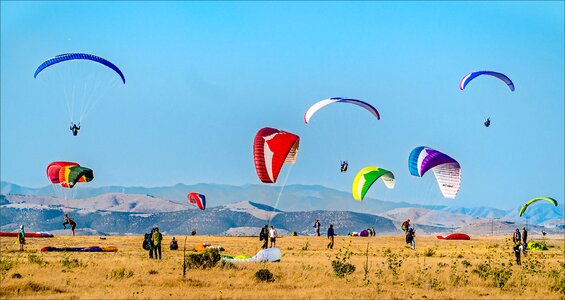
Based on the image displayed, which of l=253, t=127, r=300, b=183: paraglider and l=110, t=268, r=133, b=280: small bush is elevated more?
l=253, t=127, r=300, b=183: paraglider

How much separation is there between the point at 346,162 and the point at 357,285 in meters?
27.9

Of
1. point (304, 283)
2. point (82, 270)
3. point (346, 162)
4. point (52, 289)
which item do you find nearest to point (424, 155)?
point (346, 162)

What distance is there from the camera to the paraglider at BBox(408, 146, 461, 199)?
42406 mm

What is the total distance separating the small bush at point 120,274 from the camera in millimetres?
30547

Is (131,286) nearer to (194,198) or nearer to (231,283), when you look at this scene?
(231,283)

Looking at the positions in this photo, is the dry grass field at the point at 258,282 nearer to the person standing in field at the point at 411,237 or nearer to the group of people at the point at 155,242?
the group of people at the point at 155,242

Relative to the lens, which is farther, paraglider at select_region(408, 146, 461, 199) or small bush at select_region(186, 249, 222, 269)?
paraglider at select_region(408, 146, 461, 199)

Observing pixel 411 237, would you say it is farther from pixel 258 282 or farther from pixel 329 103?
pixel 258 282

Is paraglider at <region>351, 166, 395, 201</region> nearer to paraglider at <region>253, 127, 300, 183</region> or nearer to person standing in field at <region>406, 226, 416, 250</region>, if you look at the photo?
person standing in field at <region>406, 226, 416, 250</region>

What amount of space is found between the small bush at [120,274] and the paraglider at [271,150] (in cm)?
1295

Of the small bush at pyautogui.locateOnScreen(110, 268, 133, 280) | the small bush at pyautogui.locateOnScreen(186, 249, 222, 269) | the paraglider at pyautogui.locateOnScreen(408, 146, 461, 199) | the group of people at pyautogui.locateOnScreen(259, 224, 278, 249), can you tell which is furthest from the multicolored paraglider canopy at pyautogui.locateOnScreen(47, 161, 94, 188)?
the small bush at pyautogui.locateOnScreen(110, 268, 133, 280)

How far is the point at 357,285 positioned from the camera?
29500 mm

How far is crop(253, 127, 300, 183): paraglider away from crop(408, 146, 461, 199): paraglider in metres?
6.76

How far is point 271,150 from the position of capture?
43.2 meters
